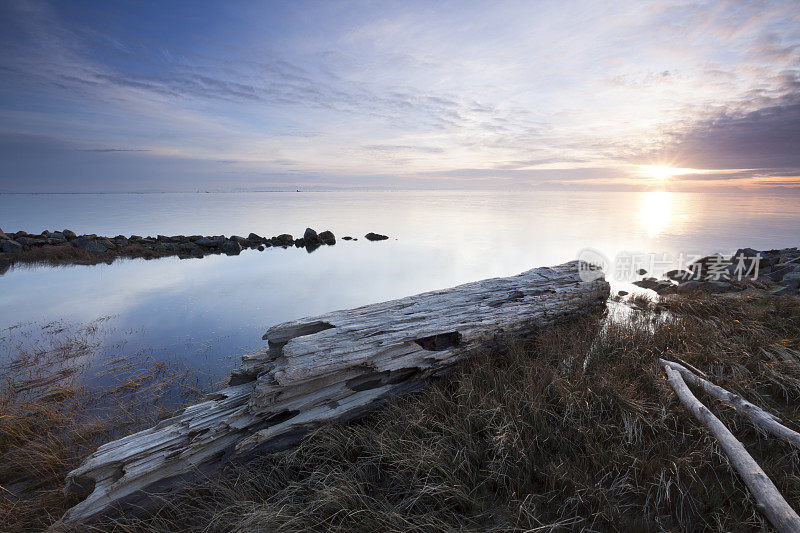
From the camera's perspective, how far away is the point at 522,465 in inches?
135

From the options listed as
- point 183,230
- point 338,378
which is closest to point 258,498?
point 338,378

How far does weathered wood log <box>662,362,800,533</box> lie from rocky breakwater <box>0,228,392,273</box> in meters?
22.0

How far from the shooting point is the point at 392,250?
23.6m

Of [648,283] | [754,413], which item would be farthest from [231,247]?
[754,413]

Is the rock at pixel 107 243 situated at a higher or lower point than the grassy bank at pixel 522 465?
higher

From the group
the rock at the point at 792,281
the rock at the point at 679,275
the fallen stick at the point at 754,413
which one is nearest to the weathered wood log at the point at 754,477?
the fallen stick at the point at 754,413

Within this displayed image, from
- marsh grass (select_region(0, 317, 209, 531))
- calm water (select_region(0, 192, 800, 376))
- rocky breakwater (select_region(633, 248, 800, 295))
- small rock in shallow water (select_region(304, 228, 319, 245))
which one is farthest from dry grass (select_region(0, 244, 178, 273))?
rocky breakwater (select_region(633, 248, 800, 295))

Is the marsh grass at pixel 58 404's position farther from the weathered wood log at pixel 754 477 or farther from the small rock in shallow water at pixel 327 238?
the small rock in shallow water at pixel 327 238

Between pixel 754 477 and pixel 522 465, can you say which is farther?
pixel 522 465

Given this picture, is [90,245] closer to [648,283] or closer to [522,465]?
[522,465]

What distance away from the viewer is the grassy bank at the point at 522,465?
292 cm

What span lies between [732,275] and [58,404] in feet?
69.0

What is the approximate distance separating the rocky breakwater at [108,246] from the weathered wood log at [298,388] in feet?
60.4

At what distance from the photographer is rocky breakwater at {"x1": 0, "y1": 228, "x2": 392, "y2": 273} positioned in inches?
691
